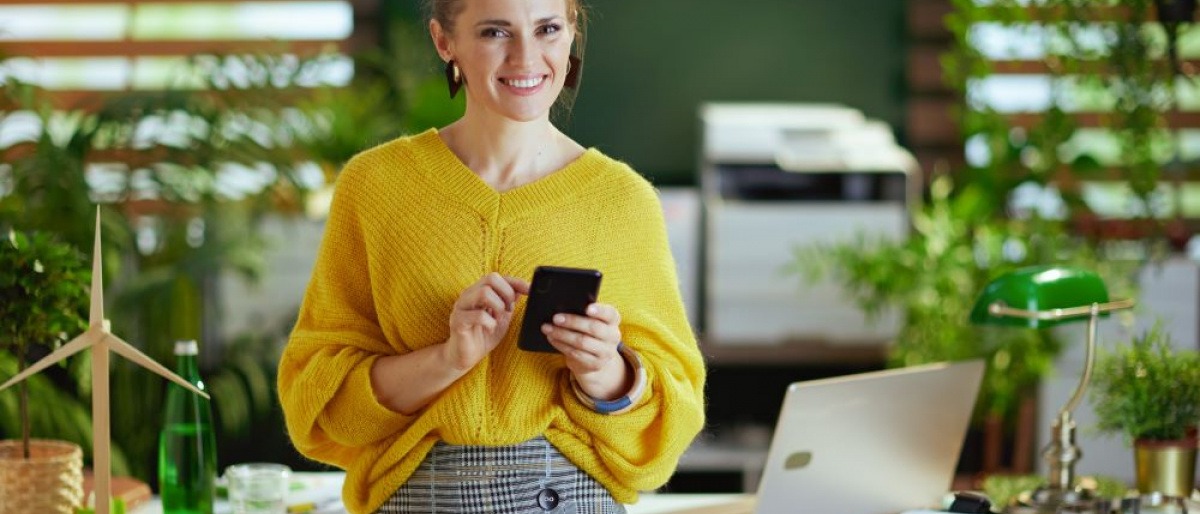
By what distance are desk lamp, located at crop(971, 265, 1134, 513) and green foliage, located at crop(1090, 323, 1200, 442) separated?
0.33 feet

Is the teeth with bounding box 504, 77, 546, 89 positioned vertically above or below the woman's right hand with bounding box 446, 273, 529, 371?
above

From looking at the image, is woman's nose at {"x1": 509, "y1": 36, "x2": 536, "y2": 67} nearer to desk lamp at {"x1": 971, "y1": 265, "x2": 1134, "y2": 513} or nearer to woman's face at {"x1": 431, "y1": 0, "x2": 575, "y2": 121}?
woman's face at {"x1": 431, "y1": 0, "x2": 575, "y2": 121}

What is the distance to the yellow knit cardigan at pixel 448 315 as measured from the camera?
5.91ft

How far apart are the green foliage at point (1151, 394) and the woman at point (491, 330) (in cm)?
97

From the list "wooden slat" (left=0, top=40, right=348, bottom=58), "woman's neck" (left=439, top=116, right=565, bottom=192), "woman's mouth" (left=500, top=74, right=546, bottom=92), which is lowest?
"woman's neck" (left=439, top=116, right=565, bottom=192)

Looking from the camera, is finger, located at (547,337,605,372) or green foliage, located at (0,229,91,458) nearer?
finger, located at (547,337,605,372)

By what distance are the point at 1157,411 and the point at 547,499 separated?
120 centimetres

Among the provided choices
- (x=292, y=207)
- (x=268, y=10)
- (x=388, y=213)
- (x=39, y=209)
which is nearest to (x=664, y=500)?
(x=388, y=213)

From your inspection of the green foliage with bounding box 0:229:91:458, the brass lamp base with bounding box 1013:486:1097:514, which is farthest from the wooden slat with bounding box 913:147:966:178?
the green foliage with bounding box 0:229:91:458

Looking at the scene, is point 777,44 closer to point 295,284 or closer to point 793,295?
point 793,295

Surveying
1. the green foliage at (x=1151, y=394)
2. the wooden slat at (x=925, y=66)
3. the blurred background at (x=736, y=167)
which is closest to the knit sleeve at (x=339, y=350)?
the green foliage at (x=1151, y=394)

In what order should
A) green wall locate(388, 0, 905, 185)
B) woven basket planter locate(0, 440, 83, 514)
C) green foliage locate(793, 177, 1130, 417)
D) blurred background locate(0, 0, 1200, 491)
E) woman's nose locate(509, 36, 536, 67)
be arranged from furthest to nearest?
green wall locate(388, 0, 905, 185)
green foliage locate(793, 177, 1130, 417)
blurred background locate(0, 0, 1200, 491)
woven basket planter locate(0, 440, 83, 514)
woman's nose locate(509, 36, 536, 67)

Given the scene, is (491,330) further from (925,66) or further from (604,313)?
(925,66)

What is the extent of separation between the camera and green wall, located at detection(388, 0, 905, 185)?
235 inches
